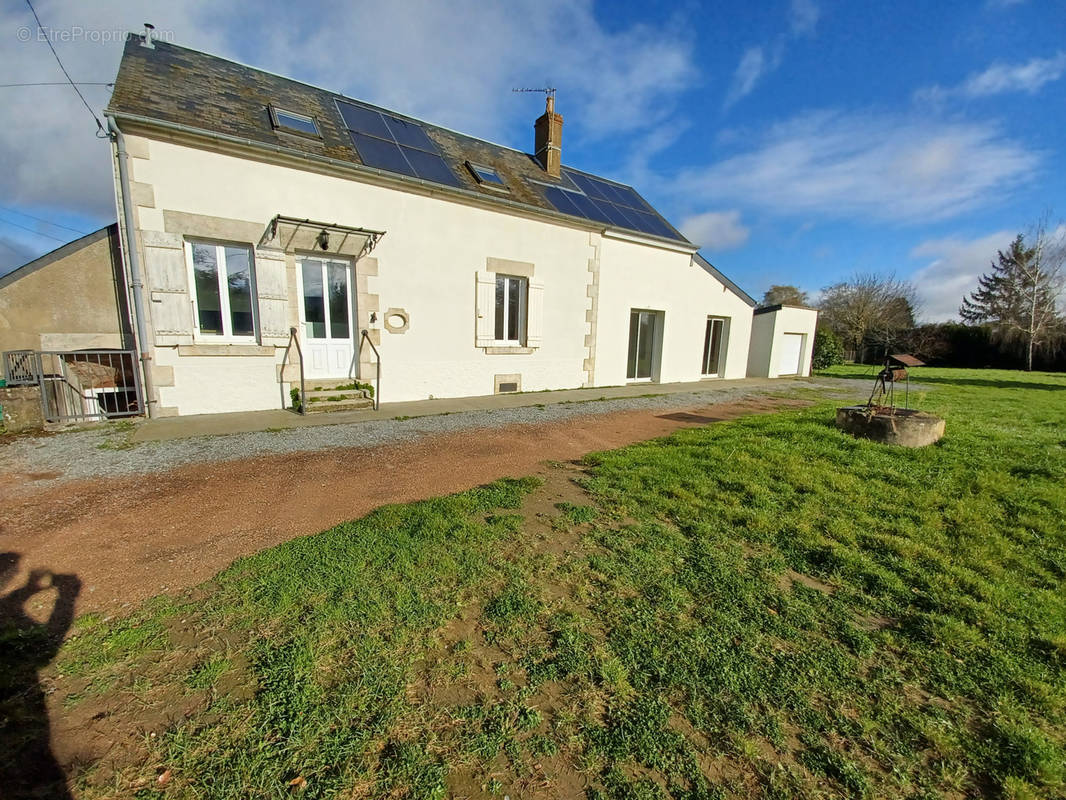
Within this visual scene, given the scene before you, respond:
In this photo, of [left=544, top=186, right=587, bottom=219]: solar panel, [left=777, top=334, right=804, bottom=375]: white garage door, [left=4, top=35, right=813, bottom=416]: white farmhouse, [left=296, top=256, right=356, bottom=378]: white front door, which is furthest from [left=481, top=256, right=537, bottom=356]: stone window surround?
[left=777, top=334, right=804, bottom=375]: white garage door

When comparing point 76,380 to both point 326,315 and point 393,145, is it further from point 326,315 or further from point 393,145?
point 393,145

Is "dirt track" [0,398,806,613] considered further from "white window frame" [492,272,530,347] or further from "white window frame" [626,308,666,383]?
"white window frame" [626,308,666,383]

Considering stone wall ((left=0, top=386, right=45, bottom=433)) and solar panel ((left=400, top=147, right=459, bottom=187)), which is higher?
solar panel ((left=400, top=147, right=459, bottom=187))

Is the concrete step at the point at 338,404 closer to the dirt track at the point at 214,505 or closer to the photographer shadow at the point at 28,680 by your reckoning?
the dirt track at the point at 214,505

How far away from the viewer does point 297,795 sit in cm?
142

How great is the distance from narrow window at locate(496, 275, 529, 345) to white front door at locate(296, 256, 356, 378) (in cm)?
327

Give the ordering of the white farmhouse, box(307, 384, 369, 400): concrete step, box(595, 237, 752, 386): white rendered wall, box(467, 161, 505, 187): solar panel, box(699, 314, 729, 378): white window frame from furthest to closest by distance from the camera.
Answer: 1. box(699, 314, 729, 378): white window frame
2. box(595, 237, 752, 386): white rendered wall
3. box(467, 161, 505, 187): solar panel
4. box(307, 384, 369, 400): concrete step
5. the white farmhouse

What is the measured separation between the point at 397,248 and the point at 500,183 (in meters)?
3.33

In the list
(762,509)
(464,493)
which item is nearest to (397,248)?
(464,493)

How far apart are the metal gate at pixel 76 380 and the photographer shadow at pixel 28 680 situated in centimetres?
500

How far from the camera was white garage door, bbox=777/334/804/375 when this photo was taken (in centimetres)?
1715

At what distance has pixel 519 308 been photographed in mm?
10531

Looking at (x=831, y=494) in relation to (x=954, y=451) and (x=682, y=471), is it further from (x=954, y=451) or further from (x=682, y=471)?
(x=954, y=451)

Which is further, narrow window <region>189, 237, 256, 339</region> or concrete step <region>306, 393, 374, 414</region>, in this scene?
concrete step <region>306, 393, 374, 414</region>
